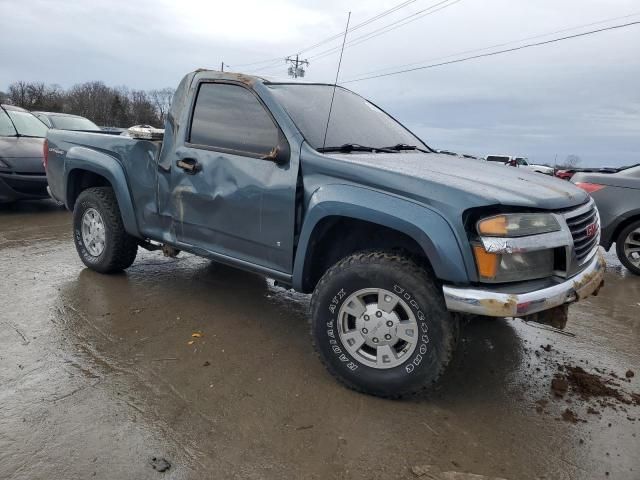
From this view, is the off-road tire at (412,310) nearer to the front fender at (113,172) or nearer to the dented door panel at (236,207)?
the dented door panel at (236,207)

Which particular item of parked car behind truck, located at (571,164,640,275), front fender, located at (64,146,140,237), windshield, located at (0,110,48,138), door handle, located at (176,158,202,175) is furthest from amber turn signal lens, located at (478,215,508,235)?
windshield, located at (0,110,48,138)

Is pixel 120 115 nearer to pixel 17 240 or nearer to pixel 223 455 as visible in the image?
pixel 17 240

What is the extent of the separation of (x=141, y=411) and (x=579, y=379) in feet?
8.86

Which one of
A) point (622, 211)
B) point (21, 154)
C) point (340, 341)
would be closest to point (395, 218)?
point (340, 341)

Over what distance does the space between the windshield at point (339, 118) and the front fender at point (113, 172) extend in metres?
1.69

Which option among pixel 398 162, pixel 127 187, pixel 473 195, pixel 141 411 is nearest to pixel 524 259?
pixel 473 195

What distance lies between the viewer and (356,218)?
288cm

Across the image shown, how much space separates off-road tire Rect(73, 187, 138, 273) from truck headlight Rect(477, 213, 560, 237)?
343 centimetres

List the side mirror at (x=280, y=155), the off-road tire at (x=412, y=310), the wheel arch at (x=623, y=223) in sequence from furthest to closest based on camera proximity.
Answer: the wheel arch at (x=623, y=223) → the side mirror at (x=280, y=155) → the off-road tire at (x=412, y=310)

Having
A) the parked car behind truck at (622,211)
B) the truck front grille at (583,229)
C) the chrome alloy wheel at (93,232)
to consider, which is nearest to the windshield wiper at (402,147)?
the truck front grille at (583,229)

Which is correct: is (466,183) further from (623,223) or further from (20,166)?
(20,166)

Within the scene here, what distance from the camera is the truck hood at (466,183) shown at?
2615 mm

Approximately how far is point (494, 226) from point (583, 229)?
833 mm

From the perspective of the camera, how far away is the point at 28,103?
59.1 meters
